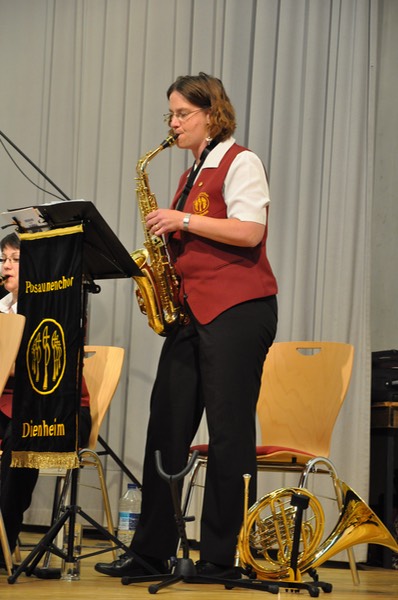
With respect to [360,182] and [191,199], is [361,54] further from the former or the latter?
[191,199]

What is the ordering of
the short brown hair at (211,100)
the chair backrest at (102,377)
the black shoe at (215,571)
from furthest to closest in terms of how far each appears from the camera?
the chair backrest at (102,377), the short brown hair at (211,100), the black shoe at (215,571)

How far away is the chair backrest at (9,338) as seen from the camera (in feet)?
9.83

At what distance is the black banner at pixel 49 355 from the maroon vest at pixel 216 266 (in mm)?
377

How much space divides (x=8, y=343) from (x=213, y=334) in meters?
0.68

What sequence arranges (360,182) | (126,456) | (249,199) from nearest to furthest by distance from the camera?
(249,199), (360,182), (126,456)

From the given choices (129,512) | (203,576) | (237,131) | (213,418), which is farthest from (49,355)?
(237,131)

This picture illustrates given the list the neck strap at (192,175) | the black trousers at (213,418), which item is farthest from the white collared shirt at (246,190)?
the black trousers at (213,418)

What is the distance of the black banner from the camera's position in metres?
2.97

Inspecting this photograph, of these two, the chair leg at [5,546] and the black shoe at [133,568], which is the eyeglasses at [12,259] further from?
the black shoe at [133,568]

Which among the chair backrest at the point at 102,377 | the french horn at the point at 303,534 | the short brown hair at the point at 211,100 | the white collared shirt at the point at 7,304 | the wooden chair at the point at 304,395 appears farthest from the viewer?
the white collared shirt at the point at 7,304

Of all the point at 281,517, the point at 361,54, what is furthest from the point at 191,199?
the point at 361,54

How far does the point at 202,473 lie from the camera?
4.71 m

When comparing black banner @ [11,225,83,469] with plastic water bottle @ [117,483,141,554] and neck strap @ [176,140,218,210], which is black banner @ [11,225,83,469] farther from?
plastic water bottle @ [117,483,141,554]

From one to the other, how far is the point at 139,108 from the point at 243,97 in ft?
2.02
